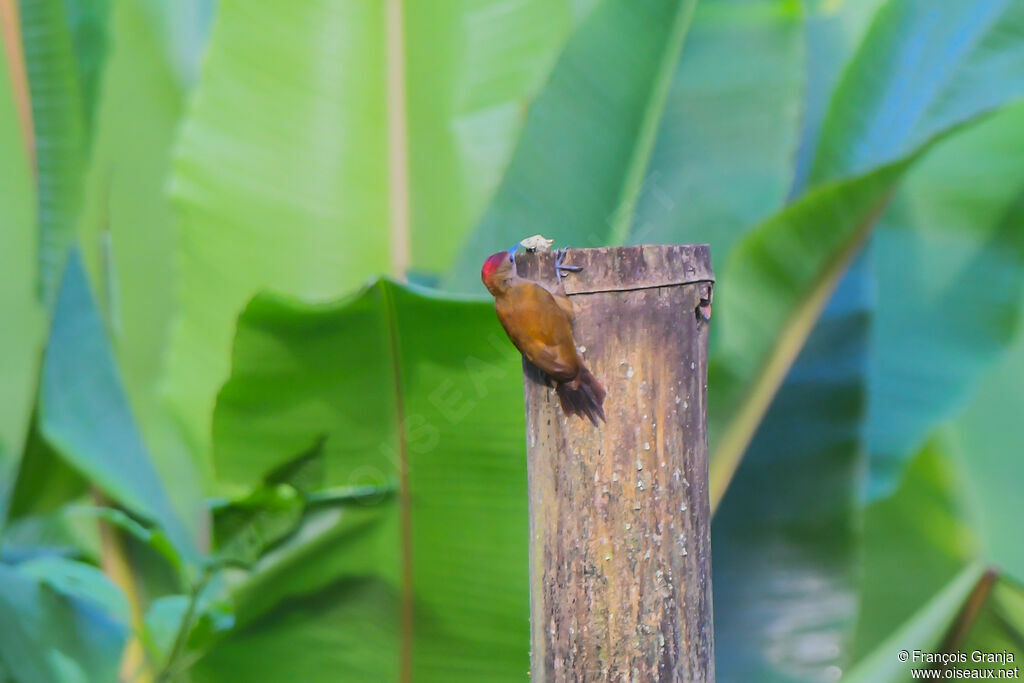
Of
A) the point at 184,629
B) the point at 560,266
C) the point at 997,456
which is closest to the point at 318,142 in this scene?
the point at 184,629

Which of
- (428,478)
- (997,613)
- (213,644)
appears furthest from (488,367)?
(997,613)

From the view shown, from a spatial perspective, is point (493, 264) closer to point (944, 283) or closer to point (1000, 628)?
point (1000, 628)

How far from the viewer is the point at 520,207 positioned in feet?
6.31

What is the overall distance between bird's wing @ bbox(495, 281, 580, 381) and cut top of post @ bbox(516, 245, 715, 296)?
20 mm

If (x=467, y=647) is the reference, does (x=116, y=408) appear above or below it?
above

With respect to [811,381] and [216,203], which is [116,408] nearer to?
[216,203]

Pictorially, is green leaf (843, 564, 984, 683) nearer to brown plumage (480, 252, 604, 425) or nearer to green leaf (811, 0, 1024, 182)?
green leaf (811, 0, 1024, 182)

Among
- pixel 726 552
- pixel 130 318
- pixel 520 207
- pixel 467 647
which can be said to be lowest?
pixel 467 647

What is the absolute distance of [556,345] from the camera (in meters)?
0.87

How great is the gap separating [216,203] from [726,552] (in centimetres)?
123

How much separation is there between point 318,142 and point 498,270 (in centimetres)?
105

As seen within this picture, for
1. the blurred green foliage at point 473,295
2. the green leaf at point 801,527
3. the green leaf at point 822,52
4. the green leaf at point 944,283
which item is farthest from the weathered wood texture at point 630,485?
the green leaf at point 822,52

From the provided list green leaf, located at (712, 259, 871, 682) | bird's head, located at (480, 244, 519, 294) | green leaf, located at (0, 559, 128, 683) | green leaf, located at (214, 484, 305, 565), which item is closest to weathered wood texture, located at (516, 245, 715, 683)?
bird's head, located at (480, 244, 519, 294)

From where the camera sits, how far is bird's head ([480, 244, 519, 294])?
1057 mm
